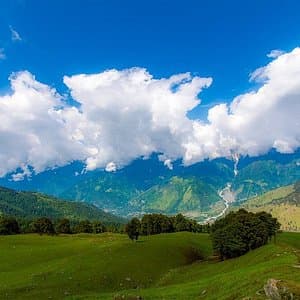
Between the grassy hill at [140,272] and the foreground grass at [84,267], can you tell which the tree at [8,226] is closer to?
the foreground grass at [84,267]

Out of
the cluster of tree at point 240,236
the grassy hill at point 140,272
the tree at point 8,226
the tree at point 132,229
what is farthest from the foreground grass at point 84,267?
the tree at point 8,226

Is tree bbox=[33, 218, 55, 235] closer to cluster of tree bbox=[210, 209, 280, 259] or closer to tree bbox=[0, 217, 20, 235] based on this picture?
tree bbox=[0, 217, 20, 235]

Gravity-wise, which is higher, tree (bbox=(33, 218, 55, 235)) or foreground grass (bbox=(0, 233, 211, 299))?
tree (bbox=(33, 218, 55, 235))

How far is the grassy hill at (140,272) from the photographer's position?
172 ft

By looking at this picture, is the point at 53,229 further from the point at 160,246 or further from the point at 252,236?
the point at 252,236

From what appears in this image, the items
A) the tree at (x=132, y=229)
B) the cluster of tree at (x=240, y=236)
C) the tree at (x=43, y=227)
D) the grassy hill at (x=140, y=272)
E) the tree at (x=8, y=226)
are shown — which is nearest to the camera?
the grassy hill at (x=140, y=272)

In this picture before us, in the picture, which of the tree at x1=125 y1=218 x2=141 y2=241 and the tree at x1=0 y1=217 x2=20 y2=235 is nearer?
the tree at x1=125 y1=218 x2=141 y2=241

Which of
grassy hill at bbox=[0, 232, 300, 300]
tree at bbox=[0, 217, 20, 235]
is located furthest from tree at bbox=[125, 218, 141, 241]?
tree at bbox=[0, 217, 20, 235]

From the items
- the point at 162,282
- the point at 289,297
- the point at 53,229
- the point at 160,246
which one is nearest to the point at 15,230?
the point at 53,229

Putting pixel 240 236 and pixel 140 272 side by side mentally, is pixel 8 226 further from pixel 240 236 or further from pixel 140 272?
pixel 240 236

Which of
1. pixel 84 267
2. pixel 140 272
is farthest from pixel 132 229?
pixel 84 267

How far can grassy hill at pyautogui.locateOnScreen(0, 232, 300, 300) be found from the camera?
52522mm

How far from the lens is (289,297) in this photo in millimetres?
32594

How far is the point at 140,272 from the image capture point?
84688 millimetres
